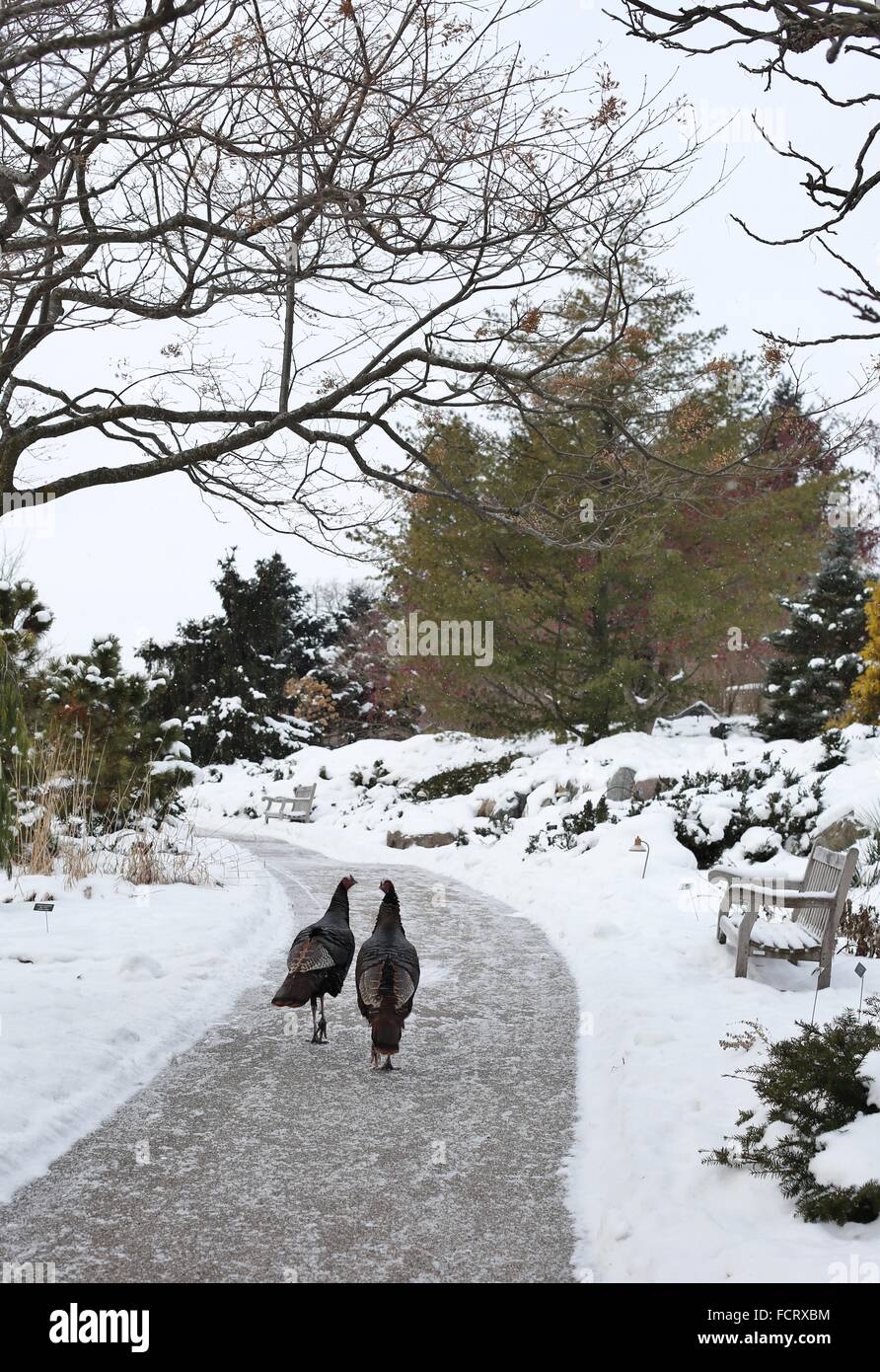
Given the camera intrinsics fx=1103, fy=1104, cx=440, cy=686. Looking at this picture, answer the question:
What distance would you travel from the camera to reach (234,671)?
109ft

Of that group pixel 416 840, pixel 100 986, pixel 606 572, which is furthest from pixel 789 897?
pixel 606 572

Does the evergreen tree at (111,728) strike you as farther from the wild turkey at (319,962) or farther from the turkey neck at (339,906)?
the wild turkey at (319,962)

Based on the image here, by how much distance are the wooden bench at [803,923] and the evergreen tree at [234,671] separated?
2546 centimetres

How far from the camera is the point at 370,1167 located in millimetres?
4801

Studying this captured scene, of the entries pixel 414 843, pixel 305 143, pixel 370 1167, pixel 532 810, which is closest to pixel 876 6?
pixel 305 143

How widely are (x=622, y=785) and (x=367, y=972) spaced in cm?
1124

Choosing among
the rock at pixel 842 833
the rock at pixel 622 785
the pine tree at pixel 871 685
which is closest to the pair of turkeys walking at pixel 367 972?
the rock at pixel 842 833

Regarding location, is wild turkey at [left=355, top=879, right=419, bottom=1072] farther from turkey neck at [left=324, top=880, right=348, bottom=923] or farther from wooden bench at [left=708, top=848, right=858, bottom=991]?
wooden bench at [left=708, top=848, right=858, bottom=991]

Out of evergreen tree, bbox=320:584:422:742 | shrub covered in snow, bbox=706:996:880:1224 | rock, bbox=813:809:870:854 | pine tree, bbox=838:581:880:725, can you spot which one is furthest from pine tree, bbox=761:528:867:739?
shrub covered in snow, bbox=706:996:880:1224

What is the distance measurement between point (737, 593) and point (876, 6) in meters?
18.0

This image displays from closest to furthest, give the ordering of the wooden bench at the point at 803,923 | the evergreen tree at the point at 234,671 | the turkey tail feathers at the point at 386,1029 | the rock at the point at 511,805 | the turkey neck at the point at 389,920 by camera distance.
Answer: the turkey tail feathers at the point at 386,1029 < the turkey neck at the point at 389,920 < the wooden bench at the point at 803,923 < the rock at the point at 511,805 < the evergreen tree at the point at 234,671

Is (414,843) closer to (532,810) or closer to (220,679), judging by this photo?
(532,810)

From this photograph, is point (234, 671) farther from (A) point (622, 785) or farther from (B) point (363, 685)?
(A) point (622, 785)

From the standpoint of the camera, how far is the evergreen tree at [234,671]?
107 feet
